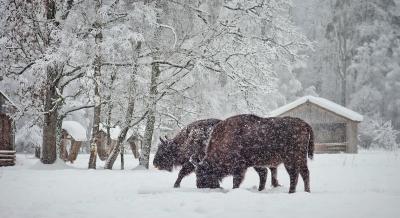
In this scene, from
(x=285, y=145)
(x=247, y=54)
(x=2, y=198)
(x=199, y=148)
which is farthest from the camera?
(x=247, y=54)

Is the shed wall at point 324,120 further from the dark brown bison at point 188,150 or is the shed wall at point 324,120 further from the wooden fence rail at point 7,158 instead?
the dark brown bison at point 188,150

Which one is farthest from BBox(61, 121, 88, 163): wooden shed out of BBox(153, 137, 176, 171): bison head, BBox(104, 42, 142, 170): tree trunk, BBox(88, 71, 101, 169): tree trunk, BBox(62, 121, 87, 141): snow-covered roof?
BBox(153, 137, 176, 171): bison head

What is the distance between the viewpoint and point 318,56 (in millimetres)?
48375

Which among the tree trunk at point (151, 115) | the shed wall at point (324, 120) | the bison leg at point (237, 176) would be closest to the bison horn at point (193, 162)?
the bison leg at point (237, 176)

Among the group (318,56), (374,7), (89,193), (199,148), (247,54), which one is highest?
(374,7)

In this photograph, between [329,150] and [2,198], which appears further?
[329,150]

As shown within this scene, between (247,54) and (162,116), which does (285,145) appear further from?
(162,116)

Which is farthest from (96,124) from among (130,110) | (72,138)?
(72,138)

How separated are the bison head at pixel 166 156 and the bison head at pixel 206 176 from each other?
1.33 m

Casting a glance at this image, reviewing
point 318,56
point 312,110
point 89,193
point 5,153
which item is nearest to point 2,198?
point 89,193

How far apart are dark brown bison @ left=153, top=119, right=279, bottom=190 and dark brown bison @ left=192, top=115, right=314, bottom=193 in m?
0.62

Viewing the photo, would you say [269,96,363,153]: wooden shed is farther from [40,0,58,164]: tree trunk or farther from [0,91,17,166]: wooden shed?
[40,0,58,164]: tree trunk

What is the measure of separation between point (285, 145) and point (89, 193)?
12.7ft

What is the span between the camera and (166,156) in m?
10.4
